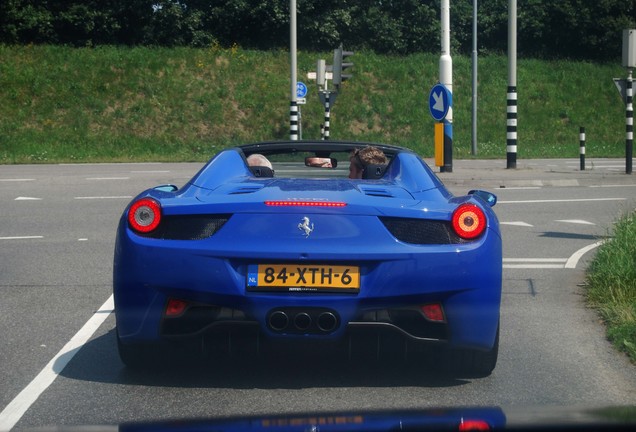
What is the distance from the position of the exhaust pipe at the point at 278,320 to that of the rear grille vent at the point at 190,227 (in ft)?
1.72

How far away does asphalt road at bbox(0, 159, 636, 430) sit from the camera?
5504mm

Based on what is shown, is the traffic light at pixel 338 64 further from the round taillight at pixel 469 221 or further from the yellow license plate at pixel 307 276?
the yellow license plate at pixel 307 276

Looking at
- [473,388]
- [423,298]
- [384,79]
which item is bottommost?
[473,388]

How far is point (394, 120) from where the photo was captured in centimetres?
4600

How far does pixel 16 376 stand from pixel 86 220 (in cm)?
923

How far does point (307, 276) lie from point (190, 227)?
26.1 inches

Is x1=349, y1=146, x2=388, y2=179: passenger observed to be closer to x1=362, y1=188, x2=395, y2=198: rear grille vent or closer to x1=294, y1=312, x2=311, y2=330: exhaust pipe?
x1=362, y1=188, x2=395, y2=198: rear grille vent

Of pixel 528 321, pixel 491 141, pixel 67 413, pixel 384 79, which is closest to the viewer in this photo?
pixel 67 413

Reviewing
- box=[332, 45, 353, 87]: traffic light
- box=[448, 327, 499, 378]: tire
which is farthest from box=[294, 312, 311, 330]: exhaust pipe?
box=[332, 45, 353, 87]: traffic light

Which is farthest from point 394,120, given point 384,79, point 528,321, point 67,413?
point 67,413

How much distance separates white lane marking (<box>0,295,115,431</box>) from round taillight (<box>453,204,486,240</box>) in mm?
2276

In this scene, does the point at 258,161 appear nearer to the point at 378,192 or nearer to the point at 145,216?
the point at 378,192

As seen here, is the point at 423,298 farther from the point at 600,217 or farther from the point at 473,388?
the point at 600,217

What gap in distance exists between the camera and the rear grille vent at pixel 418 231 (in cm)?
561
